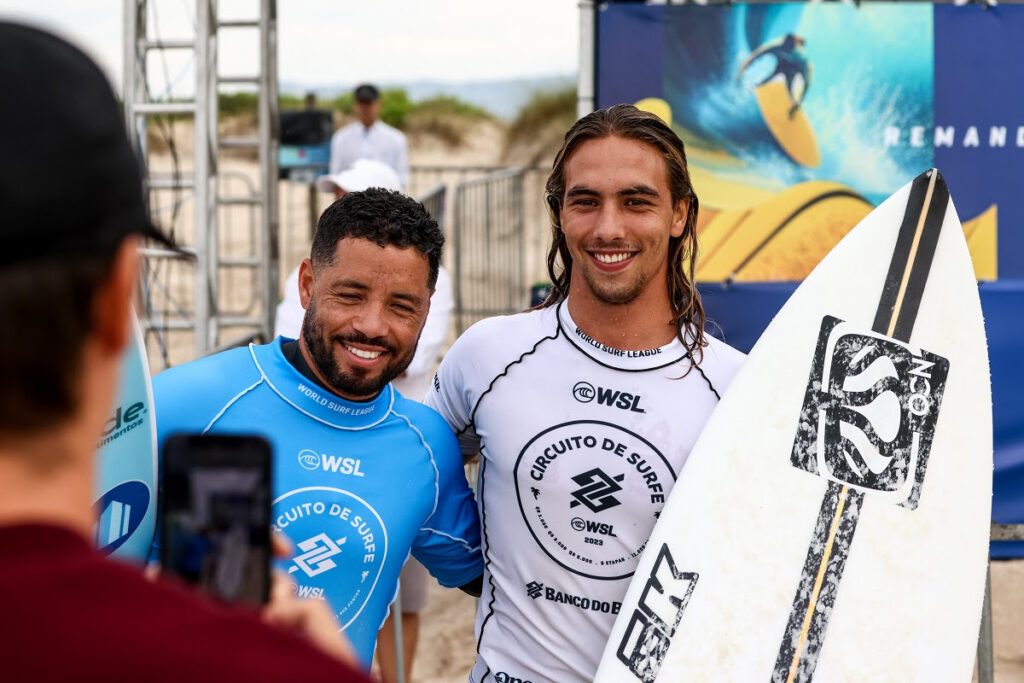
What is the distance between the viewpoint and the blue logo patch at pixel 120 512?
1.75 metres

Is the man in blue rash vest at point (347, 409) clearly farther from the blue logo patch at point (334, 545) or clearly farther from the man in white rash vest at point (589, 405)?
the man in white rash vest at point (589, 405)

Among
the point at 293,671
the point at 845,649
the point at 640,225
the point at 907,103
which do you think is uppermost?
the point at 907,103

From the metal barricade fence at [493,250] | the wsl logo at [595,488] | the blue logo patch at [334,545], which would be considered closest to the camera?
the blue logo patch at [334,545]

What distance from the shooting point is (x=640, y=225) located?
1938 millimetres

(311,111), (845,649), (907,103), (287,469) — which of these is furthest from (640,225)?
(311,111)

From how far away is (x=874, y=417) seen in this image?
2119mm

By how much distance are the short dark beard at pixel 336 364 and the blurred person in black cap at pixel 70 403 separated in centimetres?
111

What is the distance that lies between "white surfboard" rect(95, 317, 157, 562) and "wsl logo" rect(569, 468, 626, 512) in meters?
0.75

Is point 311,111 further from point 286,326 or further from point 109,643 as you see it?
point 109,643

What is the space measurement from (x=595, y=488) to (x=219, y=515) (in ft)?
3.69

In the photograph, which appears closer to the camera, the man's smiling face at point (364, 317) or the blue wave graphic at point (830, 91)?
the man's smiling face at point (364, 317)

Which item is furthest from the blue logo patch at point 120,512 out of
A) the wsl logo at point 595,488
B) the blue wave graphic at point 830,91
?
the blue wave graphic at point 830,91

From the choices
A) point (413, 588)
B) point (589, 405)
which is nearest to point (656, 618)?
point (589, 405)

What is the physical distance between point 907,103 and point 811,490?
11.3 feet
